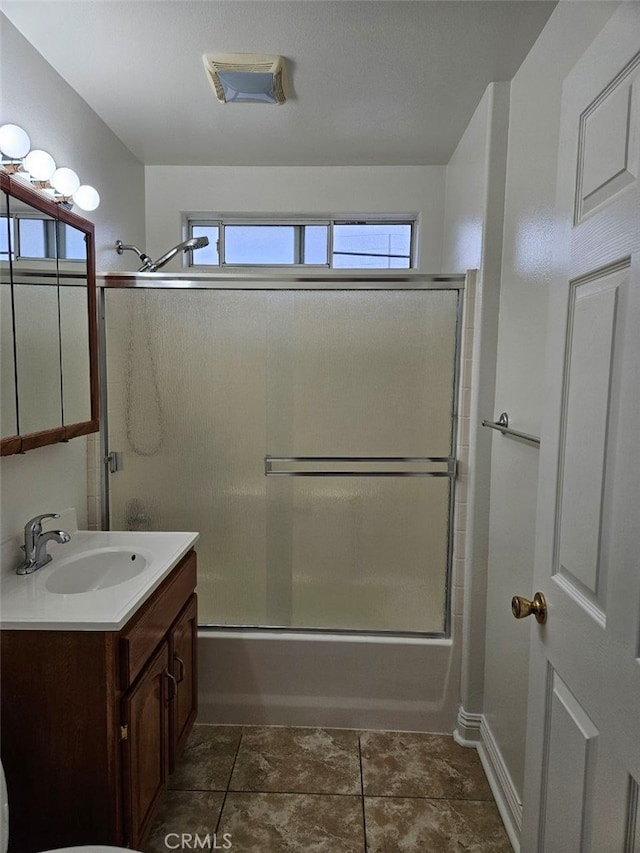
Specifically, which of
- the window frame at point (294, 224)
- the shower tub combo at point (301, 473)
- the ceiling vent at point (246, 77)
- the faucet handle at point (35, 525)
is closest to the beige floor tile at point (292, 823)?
the shower tub combo at point (301, 473)

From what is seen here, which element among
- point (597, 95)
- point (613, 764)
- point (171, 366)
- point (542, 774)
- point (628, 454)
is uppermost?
point (597, 95)

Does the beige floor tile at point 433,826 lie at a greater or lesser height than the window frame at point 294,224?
lesser

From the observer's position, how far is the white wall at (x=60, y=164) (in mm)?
1567

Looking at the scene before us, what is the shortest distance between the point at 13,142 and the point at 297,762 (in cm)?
232

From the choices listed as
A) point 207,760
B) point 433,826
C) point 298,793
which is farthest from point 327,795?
point 207,760

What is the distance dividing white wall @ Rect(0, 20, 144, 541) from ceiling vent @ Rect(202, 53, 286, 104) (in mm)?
549

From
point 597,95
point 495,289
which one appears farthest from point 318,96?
point 597,95

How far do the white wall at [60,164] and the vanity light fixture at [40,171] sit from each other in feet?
0.38

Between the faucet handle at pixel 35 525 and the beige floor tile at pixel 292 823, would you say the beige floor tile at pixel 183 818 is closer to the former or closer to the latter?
the beige floor tile at pixel 292 823

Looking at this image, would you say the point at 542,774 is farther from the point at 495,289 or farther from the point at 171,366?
the point at 171,366

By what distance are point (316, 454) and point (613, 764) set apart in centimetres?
153

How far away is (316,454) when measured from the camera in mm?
2191

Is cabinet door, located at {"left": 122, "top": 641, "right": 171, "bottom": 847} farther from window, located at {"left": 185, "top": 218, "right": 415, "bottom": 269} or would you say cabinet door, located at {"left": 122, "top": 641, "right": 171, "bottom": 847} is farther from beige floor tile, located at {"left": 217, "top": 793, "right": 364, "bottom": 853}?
window, located at {"left": 185, "top": 218, "right": 415, "bottom": 269}

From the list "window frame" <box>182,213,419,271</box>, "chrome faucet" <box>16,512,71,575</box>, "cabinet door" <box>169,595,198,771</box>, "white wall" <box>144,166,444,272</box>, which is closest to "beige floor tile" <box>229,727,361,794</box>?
"cabinet door" <box>169,595,198,771</box>
